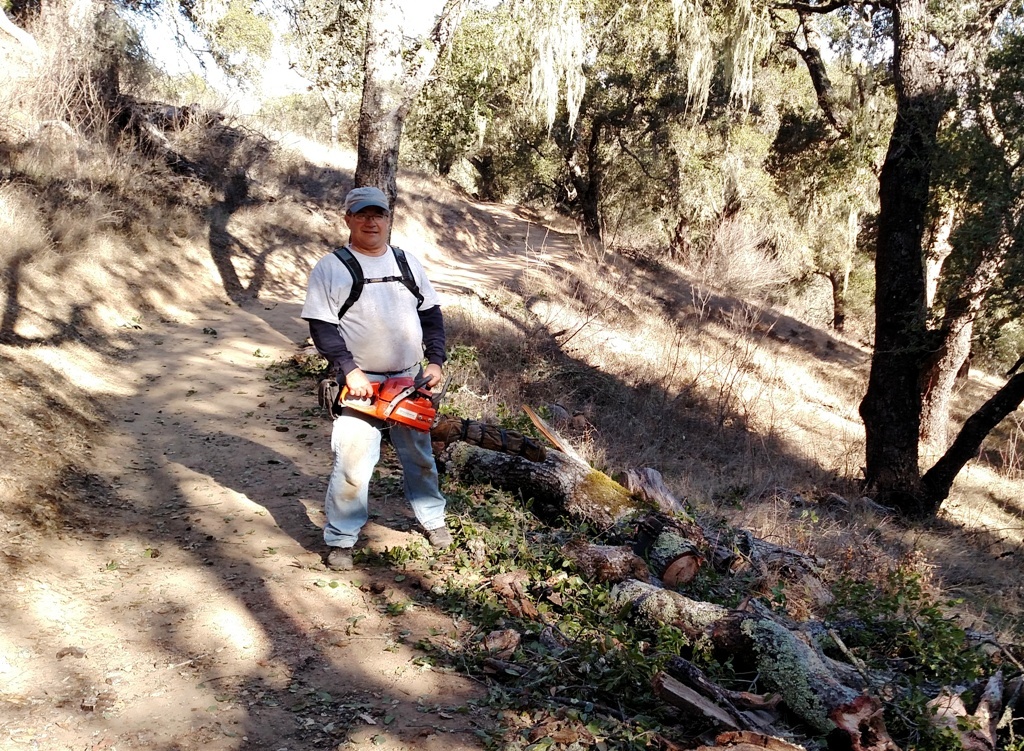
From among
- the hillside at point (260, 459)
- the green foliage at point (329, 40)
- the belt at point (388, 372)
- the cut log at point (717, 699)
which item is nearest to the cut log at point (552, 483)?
the hillside at point (260, 459)

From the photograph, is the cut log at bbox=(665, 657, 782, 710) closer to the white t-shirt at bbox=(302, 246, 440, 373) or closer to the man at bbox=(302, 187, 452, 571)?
the man at bbox=(302, 187, 452, 571)

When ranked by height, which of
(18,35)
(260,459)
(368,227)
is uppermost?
(18,35)

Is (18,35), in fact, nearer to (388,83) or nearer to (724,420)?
(388,83)

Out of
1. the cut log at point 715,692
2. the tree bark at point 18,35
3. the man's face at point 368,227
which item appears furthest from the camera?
the tree bark at point 18,35

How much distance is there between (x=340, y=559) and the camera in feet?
13.2

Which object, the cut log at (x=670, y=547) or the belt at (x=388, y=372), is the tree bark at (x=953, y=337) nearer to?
the cut log at (x=670, y=547)

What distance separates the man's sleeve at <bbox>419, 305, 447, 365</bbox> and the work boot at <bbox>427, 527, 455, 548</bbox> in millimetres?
1011

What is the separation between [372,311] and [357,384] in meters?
0.41

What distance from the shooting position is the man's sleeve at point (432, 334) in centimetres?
412

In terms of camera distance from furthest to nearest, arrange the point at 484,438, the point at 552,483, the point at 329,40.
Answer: the point at 329,40 < the point at 484,438 < the point at 552,483

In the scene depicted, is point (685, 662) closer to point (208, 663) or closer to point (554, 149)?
point (208, 663)

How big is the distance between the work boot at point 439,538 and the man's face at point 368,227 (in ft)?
5.45

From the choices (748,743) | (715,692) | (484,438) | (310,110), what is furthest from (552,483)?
(310,110)

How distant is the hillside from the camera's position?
3.04 m
